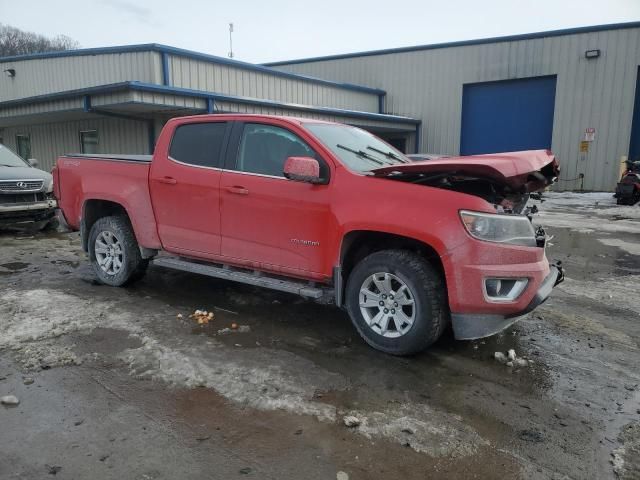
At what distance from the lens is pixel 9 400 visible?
3.21m

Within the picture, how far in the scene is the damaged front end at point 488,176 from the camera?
11.9 feet

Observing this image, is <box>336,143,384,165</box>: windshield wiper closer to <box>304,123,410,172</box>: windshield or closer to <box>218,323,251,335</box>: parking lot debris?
<box>304,123,410,172</box>: windshield

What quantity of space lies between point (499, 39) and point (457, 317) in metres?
21.3

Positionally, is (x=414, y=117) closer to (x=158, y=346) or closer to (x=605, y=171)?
(x=605, y=171)

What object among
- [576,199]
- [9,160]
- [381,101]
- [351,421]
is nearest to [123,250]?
[351,421]

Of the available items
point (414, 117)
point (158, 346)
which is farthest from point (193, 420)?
point (414, 117)

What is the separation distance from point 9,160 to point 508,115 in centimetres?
1899

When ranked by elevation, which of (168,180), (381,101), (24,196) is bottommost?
(24,196)

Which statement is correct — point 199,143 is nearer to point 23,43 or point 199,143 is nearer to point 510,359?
point 510,359

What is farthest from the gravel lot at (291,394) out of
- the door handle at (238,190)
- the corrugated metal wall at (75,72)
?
the corrugated metal wall at (75,72)

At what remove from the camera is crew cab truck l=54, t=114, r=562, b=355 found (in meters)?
3.61

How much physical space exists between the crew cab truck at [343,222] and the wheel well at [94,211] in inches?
8.4

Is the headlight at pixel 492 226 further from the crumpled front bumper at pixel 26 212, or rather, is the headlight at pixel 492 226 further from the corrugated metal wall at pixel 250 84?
the corrugated metal wall at pixel 250 84

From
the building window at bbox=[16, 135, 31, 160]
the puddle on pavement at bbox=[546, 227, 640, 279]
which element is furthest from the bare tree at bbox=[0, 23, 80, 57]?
the puddle on pavement at bbox=[546, 227, 640, 279]
